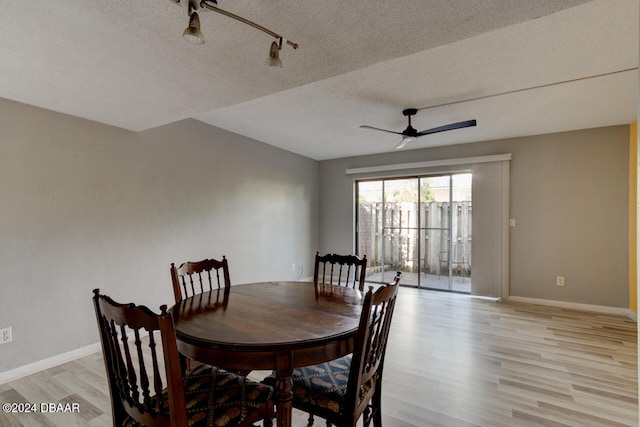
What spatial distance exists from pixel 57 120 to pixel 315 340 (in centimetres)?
284

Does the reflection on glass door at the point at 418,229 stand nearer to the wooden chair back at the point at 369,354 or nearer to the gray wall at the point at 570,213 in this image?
the gray wall at the point at 570,213

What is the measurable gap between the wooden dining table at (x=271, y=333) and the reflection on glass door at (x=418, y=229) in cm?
369

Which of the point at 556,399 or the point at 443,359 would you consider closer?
the point at 556,399

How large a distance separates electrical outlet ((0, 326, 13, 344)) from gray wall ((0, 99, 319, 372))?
0.11 feet

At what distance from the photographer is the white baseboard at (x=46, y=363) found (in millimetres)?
2205

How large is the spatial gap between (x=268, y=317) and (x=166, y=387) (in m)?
0.49

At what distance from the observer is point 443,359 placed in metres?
Result: 2.54

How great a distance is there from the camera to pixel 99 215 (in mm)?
2723

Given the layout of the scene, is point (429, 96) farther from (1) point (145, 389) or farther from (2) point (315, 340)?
(1) point (145, 389)

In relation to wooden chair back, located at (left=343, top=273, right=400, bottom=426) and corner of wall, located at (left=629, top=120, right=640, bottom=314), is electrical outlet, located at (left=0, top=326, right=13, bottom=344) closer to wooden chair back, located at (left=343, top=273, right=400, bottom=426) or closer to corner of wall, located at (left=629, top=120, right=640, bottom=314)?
wooden chair back, located at (left=343, top=273, right=400, bottom=426)

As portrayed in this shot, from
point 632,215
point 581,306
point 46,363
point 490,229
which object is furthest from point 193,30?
point 581,306

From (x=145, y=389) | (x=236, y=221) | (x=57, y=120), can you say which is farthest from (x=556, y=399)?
(x=57, y=120)

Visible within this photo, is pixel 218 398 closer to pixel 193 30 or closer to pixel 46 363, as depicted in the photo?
pixel 193 30

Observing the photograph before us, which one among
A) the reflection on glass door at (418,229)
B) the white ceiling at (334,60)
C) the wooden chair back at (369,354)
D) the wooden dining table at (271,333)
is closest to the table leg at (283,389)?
the wooden dining table at (271,333)
